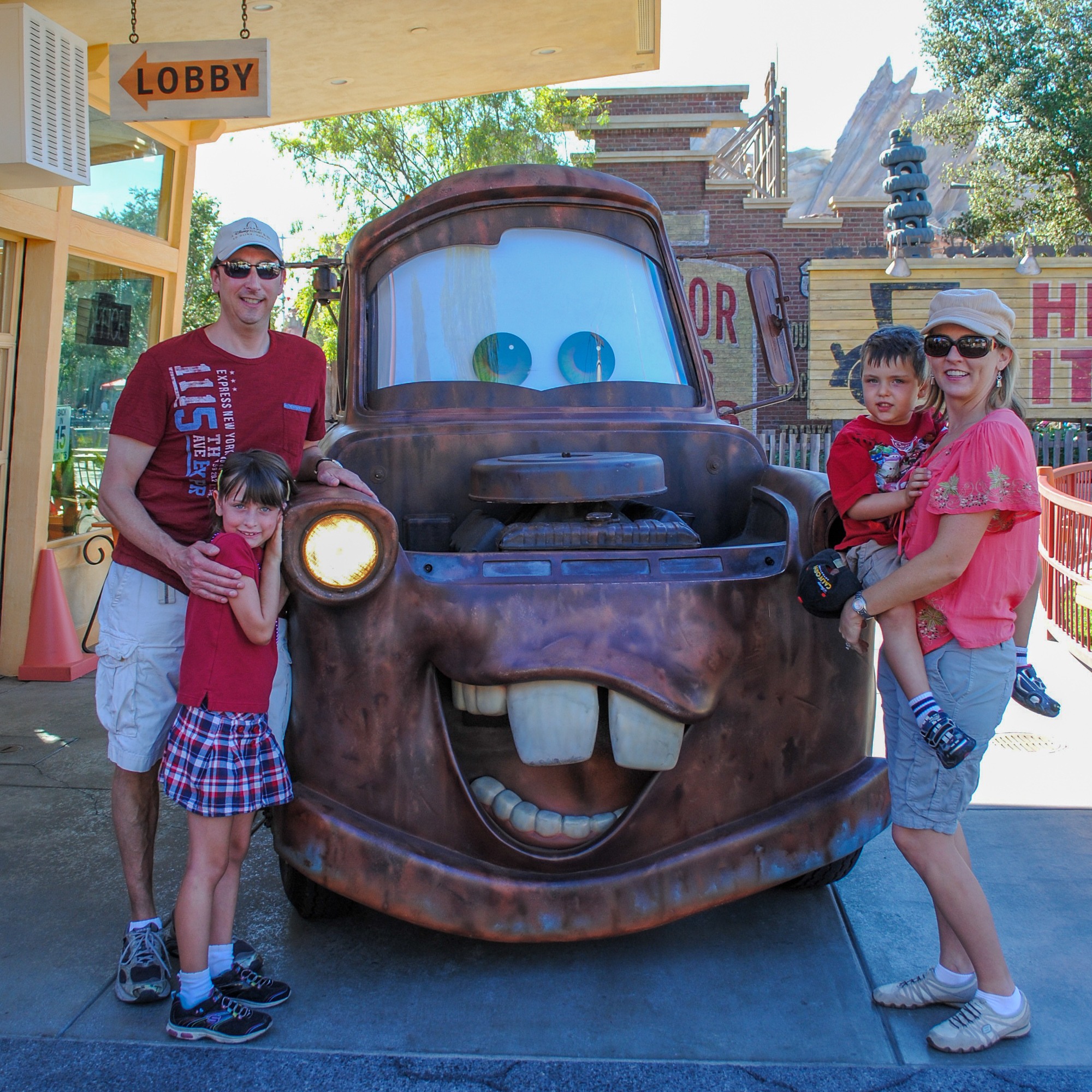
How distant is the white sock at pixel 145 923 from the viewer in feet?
9.44

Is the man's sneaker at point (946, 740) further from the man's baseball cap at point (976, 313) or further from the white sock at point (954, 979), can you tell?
the man's baseball cap at point (976, 313)

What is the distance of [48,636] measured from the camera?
6.05 metres

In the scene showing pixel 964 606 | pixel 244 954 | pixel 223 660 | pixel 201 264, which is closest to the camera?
pixel 964 606

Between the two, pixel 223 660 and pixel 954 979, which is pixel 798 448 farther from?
pixel 223 660

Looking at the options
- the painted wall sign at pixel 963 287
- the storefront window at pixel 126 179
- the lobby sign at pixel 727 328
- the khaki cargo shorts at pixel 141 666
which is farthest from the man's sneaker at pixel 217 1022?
the lobby sign at pixel 727 328

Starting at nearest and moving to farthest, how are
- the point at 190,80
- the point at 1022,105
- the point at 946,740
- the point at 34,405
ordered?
the point at 946,740, the point at 190,80, the point at 34,405, the point at 1022,105

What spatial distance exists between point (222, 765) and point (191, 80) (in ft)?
13.2

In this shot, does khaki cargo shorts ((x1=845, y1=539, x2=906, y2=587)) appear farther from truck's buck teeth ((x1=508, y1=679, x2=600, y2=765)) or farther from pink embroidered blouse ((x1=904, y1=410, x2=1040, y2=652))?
truck's buck teeth ((x1=508, y1=679, x2=600, y2=765))

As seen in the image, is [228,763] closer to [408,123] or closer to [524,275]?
[524,275]

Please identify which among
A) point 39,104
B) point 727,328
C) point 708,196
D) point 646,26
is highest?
point 708,196

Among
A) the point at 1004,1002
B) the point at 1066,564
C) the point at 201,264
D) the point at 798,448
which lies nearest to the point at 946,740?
the point at 1004,1002

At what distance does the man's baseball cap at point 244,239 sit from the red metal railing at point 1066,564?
15.4 ft

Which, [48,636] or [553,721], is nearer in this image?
[553,721]

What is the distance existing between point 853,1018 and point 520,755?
1.06 metres
